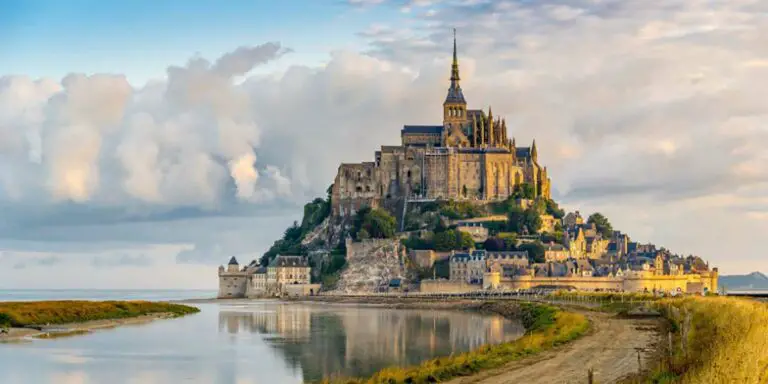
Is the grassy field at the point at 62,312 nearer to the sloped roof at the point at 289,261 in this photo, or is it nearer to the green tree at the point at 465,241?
the green tree at the point at 465,241

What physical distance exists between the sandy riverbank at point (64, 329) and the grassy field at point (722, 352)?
30.4 metres

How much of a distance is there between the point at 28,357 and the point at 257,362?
8.78m

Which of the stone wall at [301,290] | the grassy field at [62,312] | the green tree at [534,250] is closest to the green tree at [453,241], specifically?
the green tree at [534,250]

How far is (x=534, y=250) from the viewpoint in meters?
119

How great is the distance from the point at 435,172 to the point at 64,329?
258 feet

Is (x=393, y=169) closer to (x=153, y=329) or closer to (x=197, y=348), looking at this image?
(x=153, y=329)

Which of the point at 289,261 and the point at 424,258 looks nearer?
the point at 424,258

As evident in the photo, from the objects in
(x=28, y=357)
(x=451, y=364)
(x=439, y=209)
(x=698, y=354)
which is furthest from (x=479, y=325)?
(x=439, y=209)

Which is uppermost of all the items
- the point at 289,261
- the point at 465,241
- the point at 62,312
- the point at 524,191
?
the point at 524,191

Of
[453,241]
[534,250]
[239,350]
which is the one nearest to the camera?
[239,350]

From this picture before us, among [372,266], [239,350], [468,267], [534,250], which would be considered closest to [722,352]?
[239,350]

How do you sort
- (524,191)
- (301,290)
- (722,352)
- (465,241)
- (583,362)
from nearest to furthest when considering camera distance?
(722,352)
(583,362)
(465,241)
(301,290)
(524,191)

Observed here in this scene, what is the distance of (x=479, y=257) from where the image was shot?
115 metres

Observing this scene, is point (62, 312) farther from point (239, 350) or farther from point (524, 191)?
point (524, 191)
